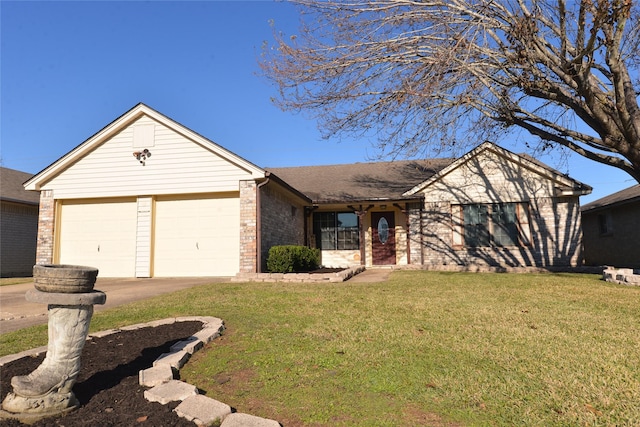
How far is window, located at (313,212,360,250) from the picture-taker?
17.9 meters

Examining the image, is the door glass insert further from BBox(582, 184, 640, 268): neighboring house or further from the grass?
BBox(582, 184, 640, 268): neighboring house

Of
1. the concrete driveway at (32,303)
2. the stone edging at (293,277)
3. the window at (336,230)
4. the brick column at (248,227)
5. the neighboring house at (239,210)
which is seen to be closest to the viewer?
the concrete driveway at (32,303)

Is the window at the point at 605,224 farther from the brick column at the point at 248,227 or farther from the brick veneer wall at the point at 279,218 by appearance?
the brick column at the point at 248,227

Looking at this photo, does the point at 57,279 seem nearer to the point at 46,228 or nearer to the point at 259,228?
the point at 259,228

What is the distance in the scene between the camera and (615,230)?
19.1 m

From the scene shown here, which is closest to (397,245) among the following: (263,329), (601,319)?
(601,319)

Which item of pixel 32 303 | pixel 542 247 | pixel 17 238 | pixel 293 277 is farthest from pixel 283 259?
pixel 17 238

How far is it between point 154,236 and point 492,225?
44.0 feet

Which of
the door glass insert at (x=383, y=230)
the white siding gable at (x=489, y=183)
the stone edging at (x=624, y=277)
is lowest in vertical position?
the stone edging at (x=624, y=277)

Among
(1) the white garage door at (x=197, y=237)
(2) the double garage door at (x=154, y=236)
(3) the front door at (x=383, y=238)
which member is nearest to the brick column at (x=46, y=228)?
(2) the double garage door at (x=154, y=236)

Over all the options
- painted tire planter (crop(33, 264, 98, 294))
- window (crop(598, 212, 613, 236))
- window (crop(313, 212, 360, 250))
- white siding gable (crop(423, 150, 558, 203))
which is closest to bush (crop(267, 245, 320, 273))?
window (crop(313, 212, 360, 250))

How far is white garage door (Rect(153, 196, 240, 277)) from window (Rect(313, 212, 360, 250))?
5.65 m

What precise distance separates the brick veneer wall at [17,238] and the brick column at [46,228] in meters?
3.75

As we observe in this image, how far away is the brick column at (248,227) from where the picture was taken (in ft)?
40.9
